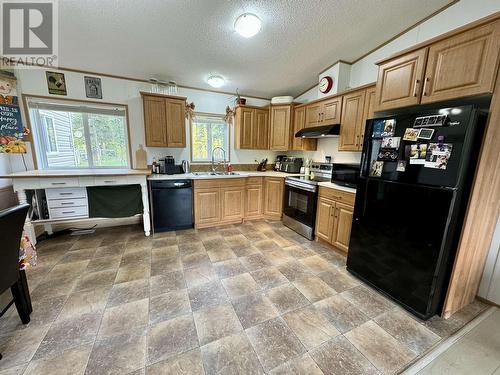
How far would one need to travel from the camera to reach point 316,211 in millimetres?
3020

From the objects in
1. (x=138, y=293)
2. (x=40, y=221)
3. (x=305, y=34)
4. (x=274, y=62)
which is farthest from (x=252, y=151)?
(x=40, y=221)

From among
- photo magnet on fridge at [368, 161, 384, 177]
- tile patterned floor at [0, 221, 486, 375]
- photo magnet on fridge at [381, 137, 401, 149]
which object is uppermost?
photo magnet on fridge at [381, 137, 401, 149]

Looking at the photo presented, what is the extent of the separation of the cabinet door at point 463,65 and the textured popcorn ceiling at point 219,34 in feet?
3.17

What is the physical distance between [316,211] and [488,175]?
5.81 ft

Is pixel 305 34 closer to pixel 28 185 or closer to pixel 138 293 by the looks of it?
pixel 138 293

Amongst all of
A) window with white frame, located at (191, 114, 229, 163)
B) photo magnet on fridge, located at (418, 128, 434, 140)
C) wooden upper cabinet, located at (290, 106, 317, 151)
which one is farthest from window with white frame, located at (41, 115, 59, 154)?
photo magnet on fridge, located at (418, 128, 434, 140)

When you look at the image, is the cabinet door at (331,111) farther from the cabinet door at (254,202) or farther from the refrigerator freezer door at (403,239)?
the cabinet door at (254,202)

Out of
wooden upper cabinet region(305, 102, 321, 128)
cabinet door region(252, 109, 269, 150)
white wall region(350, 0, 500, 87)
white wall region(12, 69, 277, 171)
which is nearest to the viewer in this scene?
white wall region(350, 0, 500, 87)

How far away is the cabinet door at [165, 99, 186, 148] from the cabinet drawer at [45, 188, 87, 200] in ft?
4.64

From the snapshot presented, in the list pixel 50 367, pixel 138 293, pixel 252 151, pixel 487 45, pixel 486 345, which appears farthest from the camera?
pixel 252 151

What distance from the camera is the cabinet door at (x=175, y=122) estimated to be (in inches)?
129

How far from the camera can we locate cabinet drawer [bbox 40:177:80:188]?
2521 mm

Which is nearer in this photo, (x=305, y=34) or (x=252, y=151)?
(x=305, y=34)

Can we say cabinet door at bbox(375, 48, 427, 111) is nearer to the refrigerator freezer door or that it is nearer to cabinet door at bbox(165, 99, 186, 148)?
the refrigerator freezer door
